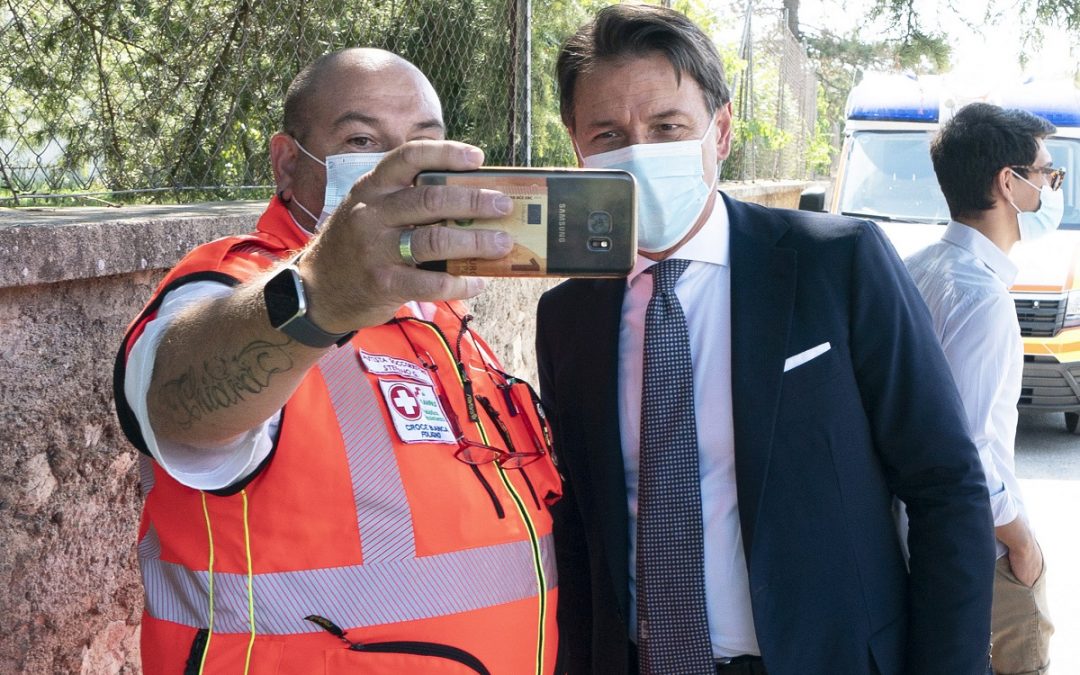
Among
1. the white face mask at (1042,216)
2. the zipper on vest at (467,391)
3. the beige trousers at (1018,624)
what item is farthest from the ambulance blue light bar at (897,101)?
the zipper on vest at (467,391)

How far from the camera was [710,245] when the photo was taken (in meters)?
2.16

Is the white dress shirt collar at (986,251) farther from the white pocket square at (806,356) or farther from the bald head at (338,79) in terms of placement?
the bald head at (338,79)

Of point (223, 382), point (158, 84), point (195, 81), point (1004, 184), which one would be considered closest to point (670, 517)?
point (223, 382)

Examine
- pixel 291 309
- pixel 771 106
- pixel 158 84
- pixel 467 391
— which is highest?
pixel 771 106

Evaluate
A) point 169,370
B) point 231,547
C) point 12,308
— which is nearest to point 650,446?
point 231,547

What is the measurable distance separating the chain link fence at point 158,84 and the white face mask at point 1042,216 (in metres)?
2.61

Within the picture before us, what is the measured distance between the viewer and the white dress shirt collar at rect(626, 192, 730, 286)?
7.07 feet

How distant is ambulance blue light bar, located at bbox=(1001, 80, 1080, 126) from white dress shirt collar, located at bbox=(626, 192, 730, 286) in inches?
260

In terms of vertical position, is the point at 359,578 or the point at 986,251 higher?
the point at 986,251

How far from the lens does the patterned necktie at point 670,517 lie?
1971 millimetres

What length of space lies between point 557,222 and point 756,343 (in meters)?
0.80

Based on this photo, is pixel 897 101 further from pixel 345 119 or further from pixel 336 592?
pixel 336 592

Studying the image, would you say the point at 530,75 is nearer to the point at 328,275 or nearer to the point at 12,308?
Answer: the point at 12,308

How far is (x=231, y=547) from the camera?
160 cm
